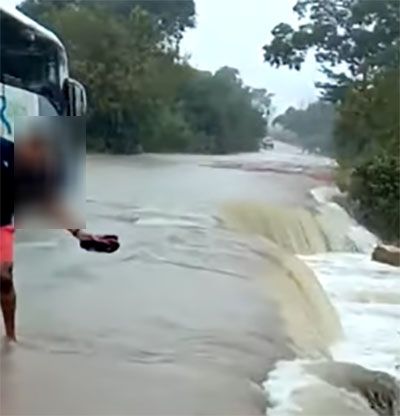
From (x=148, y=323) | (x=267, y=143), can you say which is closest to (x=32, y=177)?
(x=148, y=323)

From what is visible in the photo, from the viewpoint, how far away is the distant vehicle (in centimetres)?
535

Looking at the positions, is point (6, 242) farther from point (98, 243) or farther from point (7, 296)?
point (7, 296)

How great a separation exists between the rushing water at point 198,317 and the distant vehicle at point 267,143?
0.31 meters

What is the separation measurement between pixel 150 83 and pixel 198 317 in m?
1.87

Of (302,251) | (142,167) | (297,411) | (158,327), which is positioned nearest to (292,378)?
(297,411)

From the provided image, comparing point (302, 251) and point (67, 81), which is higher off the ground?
point (67, 81)

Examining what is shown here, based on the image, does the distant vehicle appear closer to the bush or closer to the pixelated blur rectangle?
the bush

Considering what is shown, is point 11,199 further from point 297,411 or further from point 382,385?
point 382,385

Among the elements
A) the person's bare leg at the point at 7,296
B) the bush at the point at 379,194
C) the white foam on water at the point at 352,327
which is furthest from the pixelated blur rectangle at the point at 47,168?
the bush at the point at 379,194

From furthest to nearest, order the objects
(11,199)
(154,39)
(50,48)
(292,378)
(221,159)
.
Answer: (221,159)
(154,39)
(292,378)
(50,48)
(11,199)

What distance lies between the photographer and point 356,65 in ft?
22.7

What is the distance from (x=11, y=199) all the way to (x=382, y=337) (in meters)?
1.91

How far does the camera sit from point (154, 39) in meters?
4.91

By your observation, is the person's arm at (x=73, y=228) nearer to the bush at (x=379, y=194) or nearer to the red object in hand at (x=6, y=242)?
the red object in hand at (x=6, y=242)
